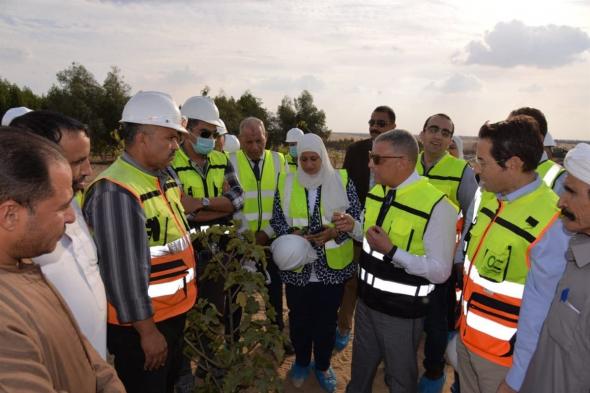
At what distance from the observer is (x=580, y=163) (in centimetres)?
198

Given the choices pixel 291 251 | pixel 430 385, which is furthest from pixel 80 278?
pixel 430 385

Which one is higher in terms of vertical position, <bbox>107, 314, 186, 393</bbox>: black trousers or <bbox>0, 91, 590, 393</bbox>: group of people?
<bbox>0, 91, 590, 393</bbox>: group of people

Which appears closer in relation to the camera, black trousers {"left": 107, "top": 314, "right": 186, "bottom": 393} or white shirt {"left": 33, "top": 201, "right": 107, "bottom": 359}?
white shirt {"left": 33, "top": 201, "right": 107, "bottom": 359}

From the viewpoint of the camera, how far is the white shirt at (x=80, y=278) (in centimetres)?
188

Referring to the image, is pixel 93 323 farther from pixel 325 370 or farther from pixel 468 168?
pixel 468 168

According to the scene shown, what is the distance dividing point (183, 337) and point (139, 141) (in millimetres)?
1435

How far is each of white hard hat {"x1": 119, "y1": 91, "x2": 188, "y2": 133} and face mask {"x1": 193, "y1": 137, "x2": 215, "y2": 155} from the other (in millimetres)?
1366

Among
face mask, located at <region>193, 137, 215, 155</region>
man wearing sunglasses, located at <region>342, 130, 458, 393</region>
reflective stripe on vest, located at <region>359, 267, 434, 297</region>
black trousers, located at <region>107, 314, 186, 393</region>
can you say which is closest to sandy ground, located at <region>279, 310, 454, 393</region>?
man wearing sunglasses, located at <region>342, 130, 458, 393</region>

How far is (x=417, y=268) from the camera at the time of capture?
2945 mm

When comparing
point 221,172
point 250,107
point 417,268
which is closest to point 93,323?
point 417,268

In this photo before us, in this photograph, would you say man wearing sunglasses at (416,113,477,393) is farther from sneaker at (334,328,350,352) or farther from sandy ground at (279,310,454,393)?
sneaker at (334,328,350,352)

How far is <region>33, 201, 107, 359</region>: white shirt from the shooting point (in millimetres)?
1884

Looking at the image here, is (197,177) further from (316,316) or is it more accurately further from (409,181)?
(409,181)

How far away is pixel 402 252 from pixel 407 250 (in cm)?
10
